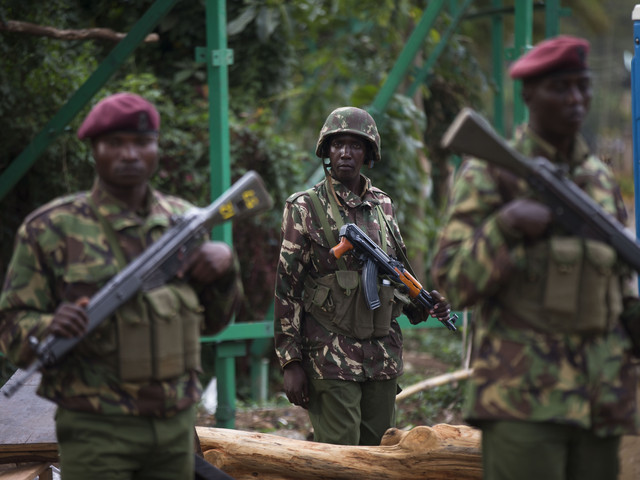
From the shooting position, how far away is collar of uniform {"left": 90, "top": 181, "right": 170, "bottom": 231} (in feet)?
9.84

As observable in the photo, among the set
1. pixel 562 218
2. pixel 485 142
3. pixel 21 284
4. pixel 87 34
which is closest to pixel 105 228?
pixel 21 284

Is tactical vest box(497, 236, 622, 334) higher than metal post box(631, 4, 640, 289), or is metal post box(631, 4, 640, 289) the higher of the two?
metal post box(631, 4, 640, 289)

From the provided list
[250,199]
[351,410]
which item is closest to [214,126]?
[351,410]

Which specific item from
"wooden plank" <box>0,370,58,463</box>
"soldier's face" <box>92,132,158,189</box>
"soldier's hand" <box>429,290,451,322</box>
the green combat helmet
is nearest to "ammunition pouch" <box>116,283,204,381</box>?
"soldier's face" <box>92,132,158,189</box>

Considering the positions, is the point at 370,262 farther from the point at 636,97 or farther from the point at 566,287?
the point at 636,97

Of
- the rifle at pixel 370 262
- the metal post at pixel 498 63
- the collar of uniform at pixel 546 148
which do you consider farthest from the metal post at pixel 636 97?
the metal post at pixel 498 63

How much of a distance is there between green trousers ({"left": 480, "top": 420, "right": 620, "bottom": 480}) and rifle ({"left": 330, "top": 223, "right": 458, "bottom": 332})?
169 centimetres

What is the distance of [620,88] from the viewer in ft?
151

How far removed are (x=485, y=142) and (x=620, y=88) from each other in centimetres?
4620

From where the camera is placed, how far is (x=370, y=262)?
4621mm

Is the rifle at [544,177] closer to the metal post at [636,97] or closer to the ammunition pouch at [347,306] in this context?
the ammunition pouch at [347,306]

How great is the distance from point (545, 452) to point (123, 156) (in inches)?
63.5

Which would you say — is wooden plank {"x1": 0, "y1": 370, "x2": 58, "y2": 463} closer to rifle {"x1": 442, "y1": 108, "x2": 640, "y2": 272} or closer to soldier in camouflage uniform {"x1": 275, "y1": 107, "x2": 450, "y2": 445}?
soldier in camouflage uniform {"x1": 275, "y1": 107, "x2": 450, "y2": 445}

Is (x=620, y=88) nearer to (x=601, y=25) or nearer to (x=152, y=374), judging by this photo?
(x=601, y=25)
